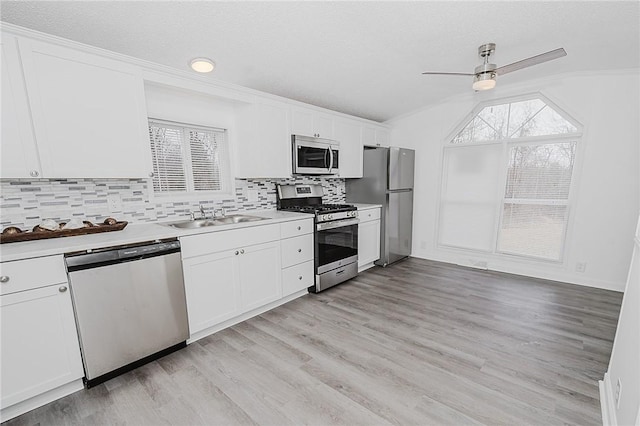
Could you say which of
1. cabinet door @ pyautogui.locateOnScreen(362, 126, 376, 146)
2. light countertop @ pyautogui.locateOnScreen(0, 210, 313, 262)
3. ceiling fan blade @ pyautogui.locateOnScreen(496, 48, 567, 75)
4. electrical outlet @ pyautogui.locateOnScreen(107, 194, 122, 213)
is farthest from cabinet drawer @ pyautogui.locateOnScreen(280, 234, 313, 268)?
ceiling fan blade @ pyautogui.locateOnScreen(496, 48, 567, 75)

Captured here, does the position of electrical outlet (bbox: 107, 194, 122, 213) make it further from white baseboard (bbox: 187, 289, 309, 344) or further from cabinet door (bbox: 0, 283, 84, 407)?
white baseboard (bbox: 187, 289, 309, 344)

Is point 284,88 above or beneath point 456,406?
above

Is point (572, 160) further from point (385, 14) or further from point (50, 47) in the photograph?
point (50, 47)

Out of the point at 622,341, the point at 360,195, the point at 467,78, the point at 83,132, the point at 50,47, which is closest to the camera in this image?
the point at 622,341

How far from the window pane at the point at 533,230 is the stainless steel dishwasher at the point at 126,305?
13.8 ft

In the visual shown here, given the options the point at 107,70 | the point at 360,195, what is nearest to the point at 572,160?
the point at 360,195

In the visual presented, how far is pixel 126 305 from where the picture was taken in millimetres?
1872

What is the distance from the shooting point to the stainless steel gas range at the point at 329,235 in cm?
322

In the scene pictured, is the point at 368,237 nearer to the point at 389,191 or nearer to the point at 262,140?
the point at 389,191

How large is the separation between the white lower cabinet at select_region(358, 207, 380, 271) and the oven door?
0.21 m

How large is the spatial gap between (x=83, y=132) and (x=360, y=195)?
3.38m

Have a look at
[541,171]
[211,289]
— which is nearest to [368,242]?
[211,289]

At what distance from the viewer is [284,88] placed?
3.11 m

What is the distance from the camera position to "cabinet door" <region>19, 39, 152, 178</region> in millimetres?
1748
